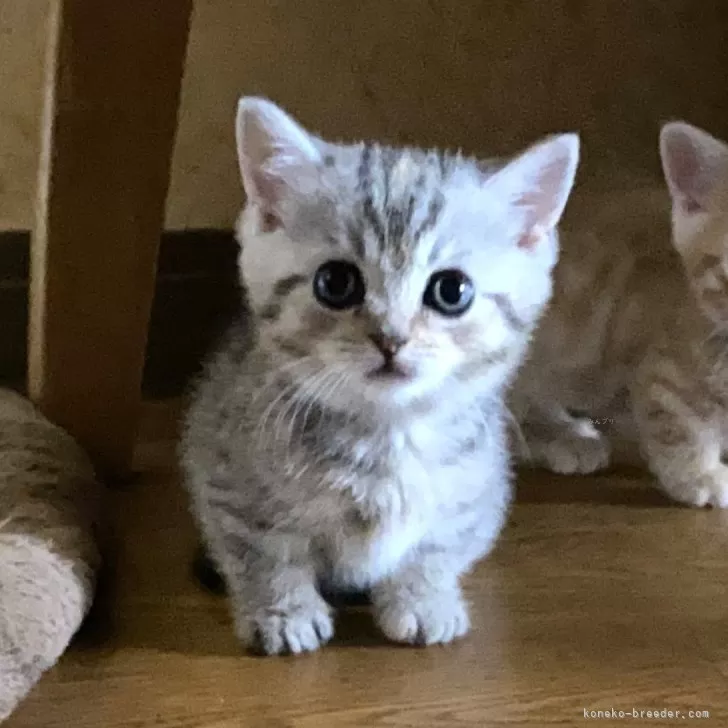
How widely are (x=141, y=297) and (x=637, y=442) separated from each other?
74 cm

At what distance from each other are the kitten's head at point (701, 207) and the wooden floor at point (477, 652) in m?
0.29

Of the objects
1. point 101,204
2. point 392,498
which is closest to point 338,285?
point 392,498

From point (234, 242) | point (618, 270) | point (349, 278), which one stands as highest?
point (349, 278)

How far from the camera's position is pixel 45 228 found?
1101mm

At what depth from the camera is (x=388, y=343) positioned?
0.88 metres

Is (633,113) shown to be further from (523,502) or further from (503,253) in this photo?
(503,253)

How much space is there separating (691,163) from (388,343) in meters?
0.62

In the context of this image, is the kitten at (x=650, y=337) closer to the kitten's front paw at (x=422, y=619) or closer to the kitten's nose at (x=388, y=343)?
the kitten's front paw at (x=422, y=619)

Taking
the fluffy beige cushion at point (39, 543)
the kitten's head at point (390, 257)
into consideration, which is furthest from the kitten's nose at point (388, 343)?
the fluffy beige cushion at point (39, 543)

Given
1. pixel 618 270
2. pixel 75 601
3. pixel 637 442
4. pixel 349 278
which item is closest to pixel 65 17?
pixel 349 278

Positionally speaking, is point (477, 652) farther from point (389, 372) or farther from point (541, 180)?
point (541, 180)

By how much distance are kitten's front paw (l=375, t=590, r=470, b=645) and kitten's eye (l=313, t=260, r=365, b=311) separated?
0.31 metres

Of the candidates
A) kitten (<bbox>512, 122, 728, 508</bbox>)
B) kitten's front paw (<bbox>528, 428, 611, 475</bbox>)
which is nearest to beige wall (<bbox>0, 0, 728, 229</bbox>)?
kitten (<bbox>512, 122, 728, 508</bbox>)

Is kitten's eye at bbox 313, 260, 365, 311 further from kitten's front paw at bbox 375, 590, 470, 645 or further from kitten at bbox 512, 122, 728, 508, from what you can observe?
kitten at bbox 512, 122, 728, 508
